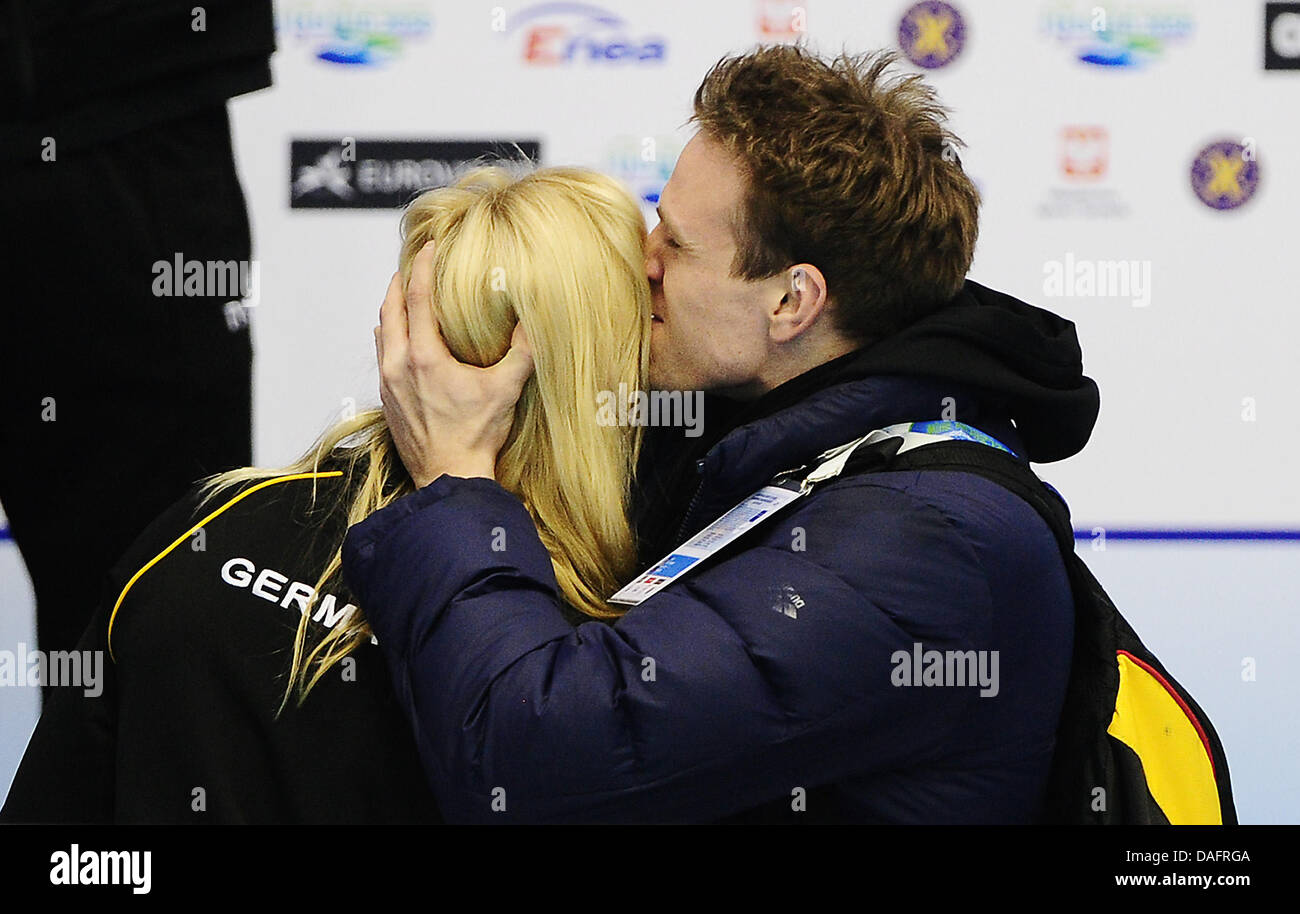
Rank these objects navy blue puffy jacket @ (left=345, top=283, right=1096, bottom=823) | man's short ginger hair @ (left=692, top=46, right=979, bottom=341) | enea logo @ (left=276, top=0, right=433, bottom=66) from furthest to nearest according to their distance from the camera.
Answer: enea logo @ (left=276, top=0, right=433, bottom=66) < man's short ginger hair @ (left=692, top=46, right=979, bottom=341) < navy blue puffy jacket @ (left=345, top=283, right=1096, bottom=823)

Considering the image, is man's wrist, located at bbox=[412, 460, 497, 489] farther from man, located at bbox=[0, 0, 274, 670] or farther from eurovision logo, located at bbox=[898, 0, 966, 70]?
eurovision logo, located at bbox=[898, 0, 966, 70]

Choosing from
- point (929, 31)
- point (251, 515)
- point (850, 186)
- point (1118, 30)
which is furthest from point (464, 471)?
point (1118, 30)

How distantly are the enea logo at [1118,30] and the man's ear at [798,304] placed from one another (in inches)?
54.3

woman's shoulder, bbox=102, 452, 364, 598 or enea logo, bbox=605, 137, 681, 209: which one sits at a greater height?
enea logo, bbox=605, 137, 681, 209

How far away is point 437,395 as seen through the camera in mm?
1166

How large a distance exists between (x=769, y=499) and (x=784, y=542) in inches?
2.6

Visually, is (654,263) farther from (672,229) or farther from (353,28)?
(353,28)

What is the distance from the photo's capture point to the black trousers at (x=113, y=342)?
5.73 feet

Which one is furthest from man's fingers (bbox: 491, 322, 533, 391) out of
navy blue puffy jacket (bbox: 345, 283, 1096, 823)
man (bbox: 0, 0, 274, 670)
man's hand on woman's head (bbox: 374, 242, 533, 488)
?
man (bbox: 0, 0, 274, 670)

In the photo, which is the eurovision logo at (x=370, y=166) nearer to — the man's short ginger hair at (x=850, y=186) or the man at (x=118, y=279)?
the man at (x=118, y=279)

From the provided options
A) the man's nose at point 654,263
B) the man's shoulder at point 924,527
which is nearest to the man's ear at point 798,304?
the man's nose at point 654,263

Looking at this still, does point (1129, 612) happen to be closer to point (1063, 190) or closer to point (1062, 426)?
point (1063, 190)

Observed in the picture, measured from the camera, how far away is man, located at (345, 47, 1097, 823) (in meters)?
1.01

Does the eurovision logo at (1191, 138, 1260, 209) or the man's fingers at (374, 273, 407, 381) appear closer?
the man's fingers at (374, 273, 407, 381)
